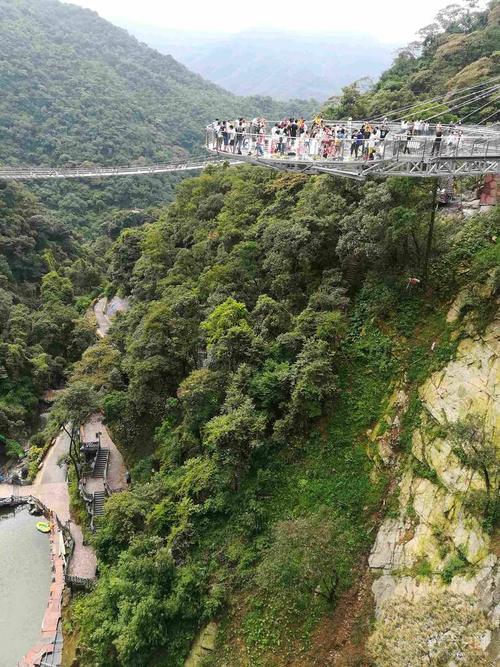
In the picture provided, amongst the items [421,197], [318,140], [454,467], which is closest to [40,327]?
[318,140]

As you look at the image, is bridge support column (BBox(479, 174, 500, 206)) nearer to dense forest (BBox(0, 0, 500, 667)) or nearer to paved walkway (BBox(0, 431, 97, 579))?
dense forest (BBox(0, 0, 500, 667))

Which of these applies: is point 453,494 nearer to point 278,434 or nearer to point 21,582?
point 278,434

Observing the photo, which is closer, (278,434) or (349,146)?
(278,434)

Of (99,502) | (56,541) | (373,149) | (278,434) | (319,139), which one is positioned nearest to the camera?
(373,149)

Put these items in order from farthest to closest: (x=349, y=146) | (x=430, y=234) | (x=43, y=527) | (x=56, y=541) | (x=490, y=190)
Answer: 1. (x=43, y=527)
2. (x=56, y=541)
3. (x=349, y=146)
4. (x=490, y=190)
5. (x=430, y=234)

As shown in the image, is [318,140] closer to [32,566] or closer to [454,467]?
[454,467]

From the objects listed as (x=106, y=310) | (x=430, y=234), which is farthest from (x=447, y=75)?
(x=106, y=310)
